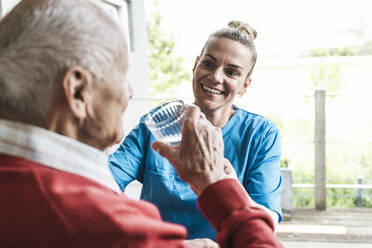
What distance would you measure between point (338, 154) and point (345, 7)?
16.1 meters

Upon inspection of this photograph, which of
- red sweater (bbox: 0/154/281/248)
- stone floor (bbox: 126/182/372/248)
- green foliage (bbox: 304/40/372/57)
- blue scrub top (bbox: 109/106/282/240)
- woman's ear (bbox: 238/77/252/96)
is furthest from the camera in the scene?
green foliage (bbox: 304/40/372/57)

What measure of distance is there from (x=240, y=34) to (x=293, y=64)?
19463mm

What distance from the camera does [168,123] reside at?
946 millimetres

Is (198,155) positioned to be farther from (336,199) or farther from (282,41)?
(282,41)

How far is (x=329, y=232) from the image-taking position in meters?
3.41

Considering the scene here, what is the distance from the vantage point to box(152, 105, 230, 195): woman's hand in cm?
77

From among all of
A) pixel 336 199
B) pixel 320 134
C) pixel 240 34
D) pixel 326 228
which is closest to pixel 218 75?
pixel 240 34

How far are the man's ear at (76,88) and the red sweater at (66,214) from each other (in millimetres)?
88

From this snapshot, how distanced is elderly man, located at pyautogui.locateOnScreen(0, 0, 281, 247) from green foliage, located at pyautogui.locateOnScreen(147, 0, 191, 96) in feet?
49.6

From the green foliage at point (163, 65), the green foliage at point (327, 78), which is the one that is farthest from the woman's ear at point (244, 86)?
the green foliage at point (327, 78)

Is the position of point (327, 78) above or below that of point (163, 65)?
below

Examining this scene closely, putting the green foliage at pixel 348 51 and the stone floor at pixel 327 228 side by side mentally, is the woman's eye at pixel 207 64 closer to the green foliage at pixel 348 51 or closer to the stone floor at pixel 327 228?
the stone floor at pixel 327 228

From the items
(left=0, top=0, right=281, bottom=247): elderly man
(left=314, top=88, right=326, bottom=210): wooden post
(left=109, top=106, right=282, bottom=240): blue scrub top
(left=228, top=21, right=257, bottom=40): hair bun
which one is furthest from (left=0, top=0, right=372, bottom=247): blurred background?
(left=0, top=0, right=281, bottom=247): elderly man

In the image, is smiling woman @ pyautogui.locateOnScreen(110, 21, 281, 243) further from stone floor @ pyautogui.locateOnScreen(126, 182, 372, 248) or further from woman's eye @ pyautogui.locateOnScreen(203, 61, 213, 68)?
stone floor @ pyautogui.locateOnScreen(126, 182, 372, 248)
